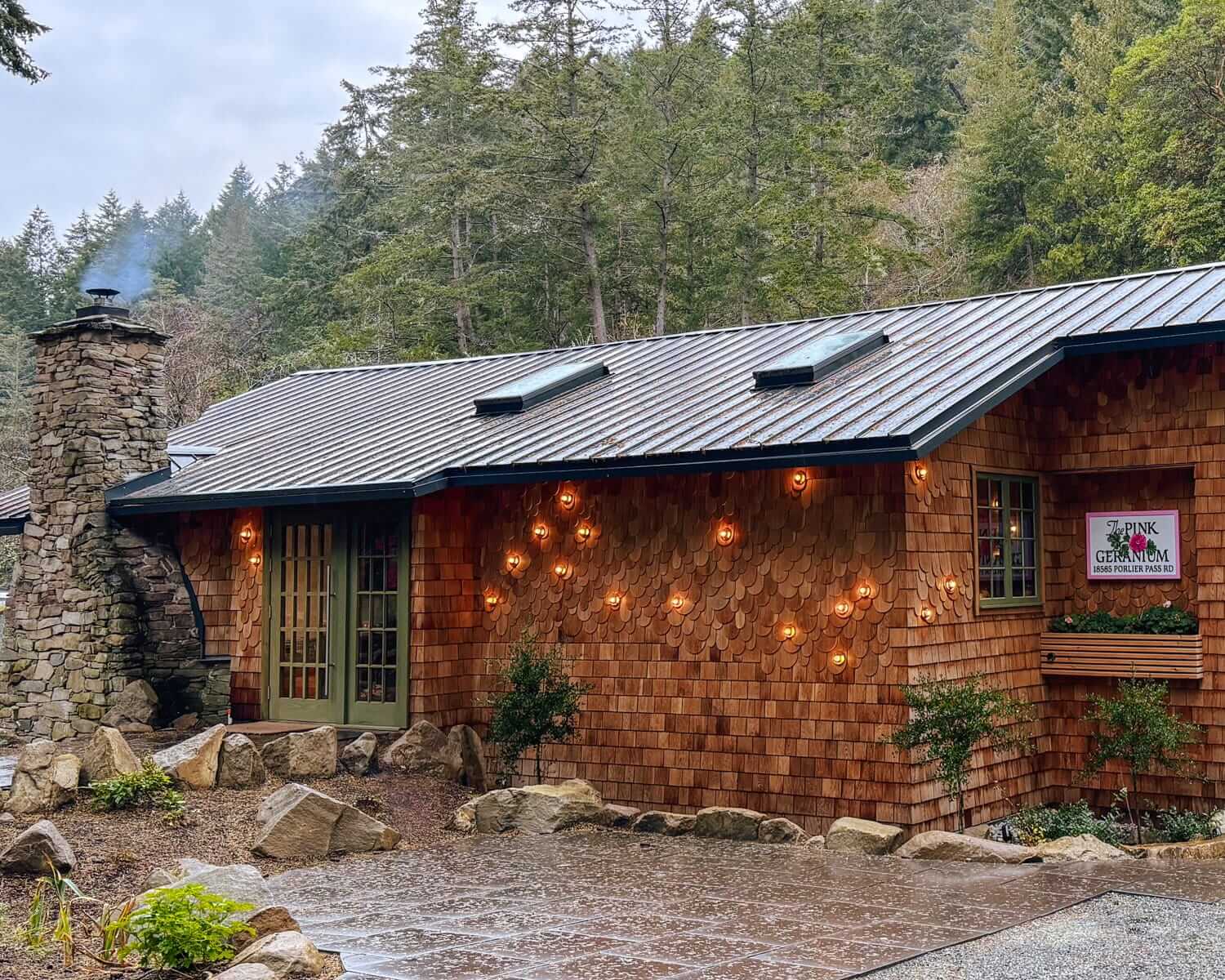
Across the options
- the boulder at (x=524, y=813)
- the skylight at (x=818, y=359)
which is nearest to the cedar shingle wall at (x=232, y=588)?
the boulder at (x=524, y=813)

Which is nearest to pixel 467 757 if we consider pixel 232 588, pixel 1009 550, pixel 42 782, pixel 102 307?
pixel 232 588

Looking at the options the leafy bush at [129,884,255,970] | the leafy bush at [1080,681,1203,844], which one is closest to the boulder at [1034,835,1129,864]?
the leafy bush at [1080,681,1203,844]

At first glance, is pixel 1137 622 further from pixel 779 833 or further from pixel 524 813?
pixel 524 813

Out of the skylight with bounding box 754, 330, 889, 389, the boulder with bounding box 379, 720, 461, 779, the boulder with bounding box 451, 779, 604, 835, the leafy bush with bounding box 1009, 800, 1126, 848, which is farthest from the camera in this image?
the boulder with bounding box 379, 720, 461, 779

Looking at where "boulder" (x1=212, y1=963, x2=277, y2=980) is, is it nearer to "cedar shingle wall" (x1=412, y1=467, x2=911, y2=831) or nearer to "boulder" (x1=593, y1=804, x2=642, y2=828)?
"boulder" (x1=593, y1=804, x2=642, y2=828)

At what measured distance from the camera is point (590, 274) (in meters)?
26.5

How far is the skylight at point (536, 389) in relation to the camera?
40.1 feet

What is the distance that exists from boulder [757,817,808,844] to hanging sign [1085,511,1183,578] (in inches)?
140

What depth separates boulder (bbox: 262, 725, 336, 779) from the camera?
403 inches

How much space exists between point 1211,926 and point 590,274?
2174 cm

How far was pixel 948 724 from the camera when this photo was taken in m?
8.79

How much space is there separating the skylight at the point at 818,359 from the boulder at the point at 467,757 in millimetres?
3951

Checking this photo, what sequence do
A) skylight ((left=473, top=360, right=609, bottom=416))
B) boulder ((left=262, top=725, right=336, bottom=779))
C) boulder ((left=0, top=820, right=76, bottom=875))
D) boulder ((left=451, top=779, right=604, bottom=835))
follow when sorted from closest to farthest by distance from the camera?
boulder ((left=0, top=820, right=76, bottom=875)) < boulder ((left=451, top=779, right=604, bottom=835)) < boulder ((left=262, top=725, right=336, bottom=779)) < skylight ((left=473, top=360, right=609, bottom=416))

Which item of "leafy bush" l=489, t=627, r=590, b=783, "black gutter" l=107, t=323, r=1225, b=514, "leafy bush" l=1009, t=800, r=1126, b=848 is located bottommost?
"leafy bush" l=1009, t=800, r=1126, b=848
